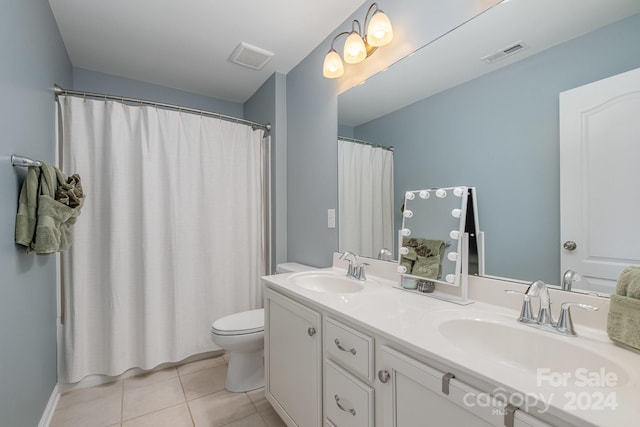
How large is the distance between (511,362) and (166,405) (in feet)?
6.28

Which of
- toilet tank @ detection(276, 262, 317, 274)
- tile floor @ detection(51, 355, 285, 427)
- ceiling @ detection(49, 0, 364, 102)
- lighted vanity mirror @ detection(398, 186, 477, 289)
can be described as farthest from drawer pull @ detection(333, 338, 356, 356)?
ceiling @ detection(49, 0, 364, 102)

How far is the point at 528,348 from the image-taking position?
850mm

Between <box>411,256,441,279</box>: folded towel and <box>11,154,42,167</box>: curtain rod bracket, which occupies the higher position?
<box>11,154,42,167</box>: curtain rod bracket

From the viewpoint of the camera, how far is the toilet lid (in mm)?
1800

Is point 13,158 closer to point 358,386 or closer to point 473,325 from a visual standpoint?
point 358,386

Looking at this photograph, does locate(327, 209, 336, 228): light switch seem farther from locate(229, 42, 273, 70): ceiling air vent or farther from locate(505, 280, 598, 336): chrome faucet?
locate(229, 42, 273, 70): ceiling air vent

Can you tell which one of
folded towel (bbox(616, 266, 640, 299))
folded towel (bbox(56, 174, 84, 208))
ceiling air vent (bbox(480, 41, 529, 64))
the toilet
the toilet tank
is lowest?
the toilet

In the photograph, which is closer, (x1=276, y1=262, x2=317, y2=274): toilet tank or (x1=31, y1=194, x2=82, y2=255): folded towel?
(x1=31, y1=194, x2=82, y2=255): folded towel

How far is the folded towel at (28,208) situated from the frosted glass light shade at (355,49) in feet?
5.46

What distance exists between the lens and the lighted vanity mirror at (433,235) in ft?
3.89

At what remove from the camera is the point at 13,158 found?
1.13 metres

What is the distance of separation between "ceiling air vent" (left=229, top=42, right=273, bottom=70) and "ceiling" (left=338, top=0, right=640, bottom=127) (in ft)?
2.93

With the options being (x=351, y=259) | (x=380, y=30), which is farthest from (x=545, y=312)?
(x=380, y=30)

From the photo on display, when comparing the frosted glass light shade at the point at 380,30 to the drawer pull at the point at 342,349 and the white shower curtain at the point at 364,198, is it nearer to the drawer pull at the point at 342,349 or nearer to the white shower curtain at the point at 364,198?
the white shower curtain at the point at 364,198
